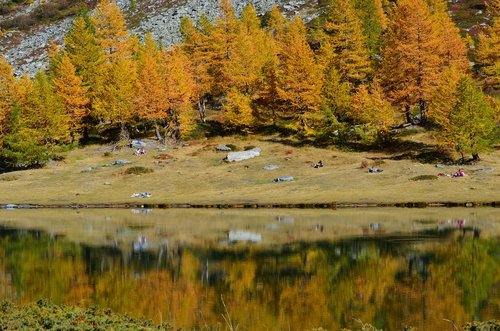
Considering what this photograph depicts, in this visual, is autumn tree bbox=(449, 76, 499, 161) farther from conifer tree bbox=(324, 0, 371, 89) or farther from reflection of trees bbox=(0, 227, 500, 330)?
reflection of trees bbox=(0, 227, 500, 330)

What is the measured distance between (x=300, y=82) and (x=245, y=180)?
67.4 feet

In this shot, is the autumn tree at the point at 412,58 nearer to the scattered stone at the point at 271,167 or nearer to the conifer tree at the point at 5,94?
the scattered stone at the point at 271,167

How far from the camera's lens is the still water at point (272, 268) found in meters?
19.1

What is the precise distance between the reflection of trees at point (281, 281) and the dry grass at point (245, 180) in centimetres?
2325

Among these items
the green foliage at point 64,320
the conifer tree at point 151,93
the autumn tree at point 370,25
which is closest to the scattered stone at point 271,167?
the conifer tree at point 151,93

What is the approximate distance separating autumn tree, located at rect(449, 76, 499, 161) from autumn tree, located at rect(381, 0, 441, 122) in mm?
8714

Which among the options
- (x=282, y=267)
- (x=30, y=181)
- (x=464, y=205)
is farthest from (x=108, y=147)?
(x=282, y=267)

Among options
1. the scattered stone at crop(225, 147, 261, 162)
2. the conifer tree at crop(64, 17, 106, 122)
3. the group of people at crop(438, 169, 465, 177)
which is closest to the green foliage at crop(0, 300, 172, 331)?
the group of people at crop(438, 169, 465, 177)

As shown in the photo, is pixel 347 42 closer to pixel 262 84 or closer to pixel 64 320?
pixel 262 84

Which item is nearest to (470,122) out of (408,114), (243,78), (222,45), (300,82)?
(408,114)

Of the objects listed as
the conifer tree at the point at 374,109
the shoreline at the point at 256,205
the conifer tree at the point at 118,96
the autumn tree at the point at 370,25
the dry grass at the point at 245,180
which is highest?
the autumn tree at the point at 370,25

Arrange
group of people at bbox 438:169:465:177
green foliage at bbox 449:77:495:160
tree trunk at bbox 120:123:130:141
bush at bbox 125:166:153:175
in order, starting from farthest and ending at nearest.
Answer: tree trunk at bbox 120:123:130:141 → bush at bbox 125:166:153:175 → green foliage at bbox 449:77:495:160 → group of people at bbox 438:169:465:177

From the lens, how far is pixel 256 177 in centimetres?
6631

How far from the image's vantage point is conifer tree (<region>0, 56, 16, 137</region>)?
267 ft
